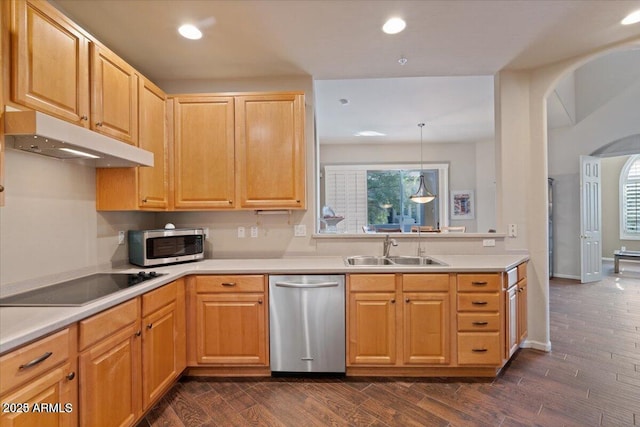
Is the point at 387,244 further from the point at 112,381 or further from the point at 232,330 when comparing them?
the point at 112,381

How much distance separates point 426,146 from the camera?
279 inches

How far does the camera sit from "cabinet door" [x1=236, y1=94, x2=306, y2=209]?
8.64 feet

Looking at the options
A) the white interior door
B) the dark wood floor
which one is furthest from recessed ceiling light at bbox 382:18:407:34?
the white interior door

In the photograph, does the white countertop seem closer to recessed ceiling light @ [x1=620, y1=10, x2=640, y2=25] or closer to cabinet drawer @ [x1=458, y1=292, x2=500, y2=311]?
cabinet drawer @ [x1=458, y1=292, x2=500, y2=311]

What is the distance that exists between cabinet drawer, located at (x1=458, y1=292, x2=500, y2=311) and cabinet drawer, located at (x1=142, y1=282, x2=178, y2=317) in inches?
→ 84.5

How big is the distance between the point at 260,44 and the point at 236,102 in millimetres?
517

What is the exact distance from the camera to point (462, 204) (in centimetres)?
712

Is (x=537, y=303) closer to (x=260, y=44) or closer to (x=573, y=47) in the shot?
(x=573, y=47)

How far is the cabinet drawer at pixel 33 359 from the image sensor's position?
1053 mm

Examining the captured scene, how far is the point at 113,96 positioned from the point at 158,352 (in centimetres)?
174

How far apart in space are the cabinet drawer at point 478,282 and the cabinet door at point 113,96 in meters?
2.70

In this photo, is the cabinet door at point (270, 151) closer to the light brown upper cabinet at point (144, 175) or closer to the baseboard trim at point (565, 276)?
the light brown upper cabinet at point (144, 175)

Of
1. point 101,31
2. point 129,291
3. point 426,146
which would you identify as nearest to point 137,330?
point 129,291

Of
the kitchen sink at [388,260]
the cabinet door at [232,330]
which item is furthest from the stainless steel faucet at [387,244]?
the cabinet door at [232,330]
